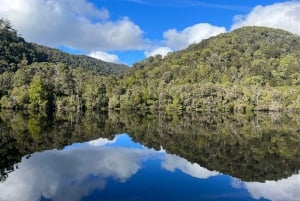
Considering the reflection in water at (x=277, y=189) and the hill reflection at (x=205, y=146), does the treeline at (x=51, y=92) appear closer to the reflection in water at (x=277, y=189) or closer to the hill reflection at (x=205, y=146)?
the hill reflection at (x=205, y=146)

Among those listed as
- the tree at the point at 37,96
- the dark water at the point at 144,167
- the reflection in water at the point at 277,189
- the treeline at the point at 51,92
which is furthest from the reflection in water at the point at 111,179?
the treeline at the point at 51,92

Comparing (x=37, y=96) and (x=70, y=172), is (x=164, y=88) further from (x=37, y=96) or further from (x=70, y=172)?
(x=70, y=172)

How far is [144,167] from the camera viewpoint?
2967 centimetres

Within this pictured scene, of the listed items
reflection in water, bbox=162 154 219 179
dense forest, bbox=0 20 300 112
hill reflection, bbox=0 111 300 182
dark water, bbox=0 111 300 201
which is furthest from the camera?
dense forest, bbox=0 20 300 112

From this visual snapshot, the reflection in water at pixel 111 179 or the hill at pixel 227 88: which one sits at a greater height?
the hill at pixel 227 88

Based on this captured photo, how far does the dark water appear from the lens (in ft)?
70.9

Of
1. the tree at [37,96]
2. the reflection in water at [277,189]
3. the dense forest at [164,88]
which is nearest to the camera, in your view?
the reflection in water at [277,189]

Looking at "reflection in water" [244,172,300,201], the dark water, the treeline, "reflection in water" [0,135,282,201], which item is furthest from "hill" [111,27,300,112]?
"reflection in water" [244,172,300,201]

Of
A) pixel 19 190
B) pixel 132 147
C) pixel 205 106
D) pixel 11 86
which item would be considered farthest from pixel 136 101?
pixel 19 190

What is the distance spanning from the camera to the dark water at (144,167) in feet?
70.9

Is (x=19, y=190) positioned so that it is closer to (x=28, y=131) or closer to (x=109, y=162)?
(x=109, y=162)

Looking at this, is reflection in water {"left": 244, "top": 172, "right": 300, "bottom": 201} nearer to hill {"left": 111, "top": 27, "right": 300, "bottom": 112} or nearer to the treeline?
the treeline

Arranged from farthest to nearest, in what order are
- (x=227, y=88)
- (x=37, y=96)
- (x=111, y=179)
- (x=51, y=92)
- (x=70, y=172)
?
(x=227, y=88), (x=51, y=92), (x=37, y=96), (x=70, y=172), (x=111, y=179)

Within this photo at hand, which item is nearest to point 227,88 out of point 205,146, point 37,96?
point 37,96
